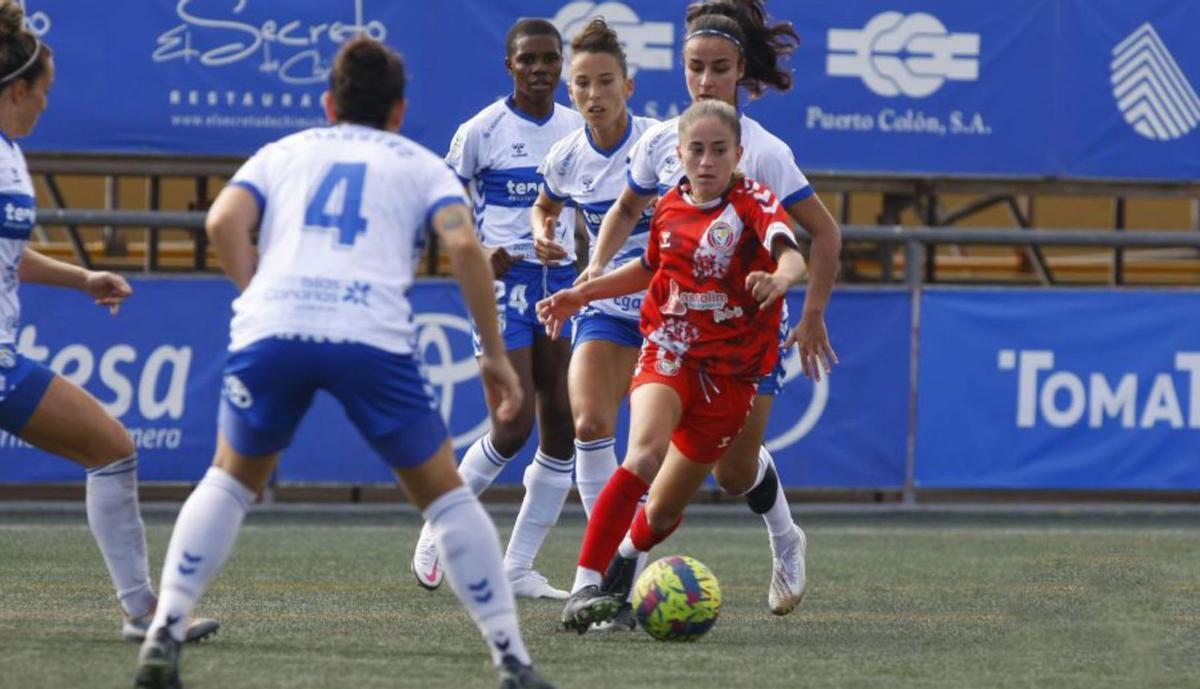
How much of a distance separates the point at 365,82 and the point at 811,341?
2.20 meters

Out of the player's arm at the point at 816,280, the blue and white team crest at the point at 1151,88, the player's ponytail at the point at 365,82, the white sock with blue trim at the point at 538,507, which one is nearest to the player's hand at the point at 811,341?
the player's arm at the point at 816,280

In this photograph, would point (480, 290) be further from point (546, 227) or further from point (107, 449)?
point (546, 227)

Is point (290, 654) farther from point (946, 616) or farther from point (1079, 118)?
point (1079, 118)

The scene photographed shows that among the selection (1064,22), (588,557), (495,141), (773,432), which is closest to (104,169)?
(773,432)

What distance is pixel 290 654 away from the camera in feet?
20.0

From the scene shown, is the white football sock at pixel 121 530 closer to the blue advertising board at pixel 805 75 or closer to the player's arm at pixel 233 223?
the player's arm at pixel 233 223

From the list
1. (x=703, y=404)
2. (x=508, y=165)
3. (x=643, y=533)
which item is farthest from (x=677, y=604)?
(x=508, y=165)

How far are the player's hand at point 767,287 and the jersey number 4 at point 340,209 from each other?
143cm

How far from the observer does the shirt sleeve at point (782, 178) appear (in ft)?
22.8

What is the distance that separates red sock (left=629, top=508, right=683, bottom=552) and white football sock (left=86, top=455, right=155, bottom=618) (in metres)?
1.59

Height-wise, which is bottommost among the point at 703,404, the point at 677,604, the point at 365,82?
the point at 677,604

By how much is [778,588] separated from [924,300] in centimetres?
495

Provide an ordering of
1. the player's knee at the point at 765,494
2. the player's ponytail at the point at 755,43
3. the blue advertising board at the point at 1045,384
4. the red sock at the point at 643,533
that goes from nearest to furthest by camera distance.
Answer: the red sock at the point at 643,533 < the player's ponytail at the point at 755,43 < the player's knee at the point at 765,494 < the blue advertising board at the point at 1045,384

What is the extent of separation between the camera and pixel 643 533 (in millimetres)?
6855
